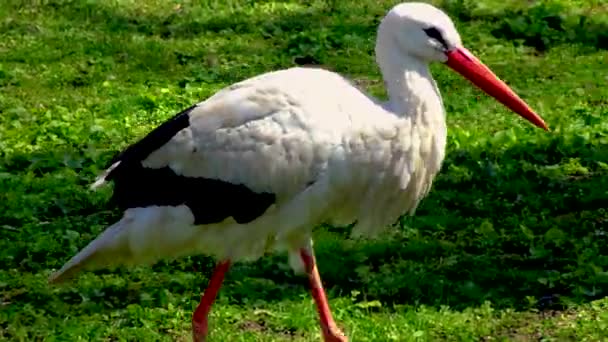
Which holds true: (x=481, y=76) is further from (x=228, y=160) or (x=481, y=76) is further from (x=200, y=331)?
(x=200, y=331)

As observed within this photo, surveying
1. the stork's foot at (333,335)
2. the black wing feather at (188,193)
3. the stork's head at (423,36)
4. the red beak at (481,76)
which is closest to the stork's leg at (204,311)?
the black wing feather at (188,193)

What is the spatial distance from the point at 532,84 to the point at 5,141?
3.39 m

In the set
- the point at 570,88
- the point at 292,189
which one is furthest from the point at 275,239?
the point at 570,88

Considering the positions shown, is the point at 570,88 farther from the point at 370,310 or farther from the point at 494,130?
the point at 370,310

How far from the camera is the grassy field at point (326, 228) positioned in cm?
588

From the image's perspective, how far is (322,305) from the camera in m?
5.54

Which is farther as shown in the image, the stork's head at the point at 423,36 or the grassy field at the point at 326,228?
Result: the grassy field at the point at 326,228

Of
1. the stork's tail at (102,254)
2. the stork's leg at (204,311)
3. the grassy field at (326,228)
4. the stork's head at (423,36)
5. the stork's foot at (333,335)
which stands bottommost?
the grassy field at (326,228)

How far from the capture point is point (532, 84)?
30.1ft

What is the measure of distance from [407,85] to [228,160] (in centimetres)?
72

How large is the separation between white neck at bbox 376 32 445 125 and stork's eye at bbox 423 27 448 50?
10cm

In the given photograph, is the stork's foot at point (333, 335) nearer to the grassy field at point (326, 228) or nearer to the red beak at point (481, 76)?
the grassy field at point (326, 228)

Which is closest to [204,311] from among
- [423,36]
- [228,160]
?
[228,160]

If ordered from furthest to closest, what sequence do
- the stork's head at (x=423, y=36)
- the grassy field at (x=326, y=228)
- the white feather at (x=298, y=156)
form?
the grassy field at (x=326, y=228), the stork's head at (x=423, y=36), the white feather at (x=298, y=156)
